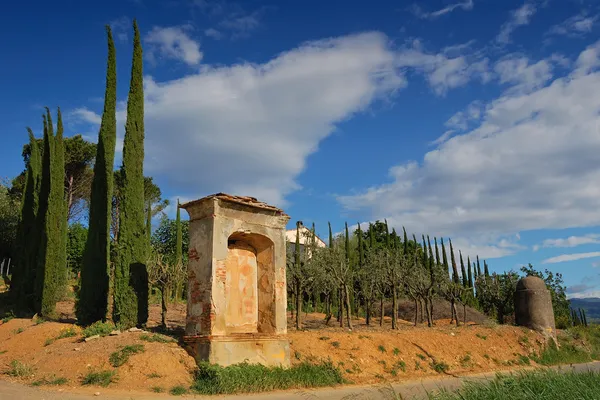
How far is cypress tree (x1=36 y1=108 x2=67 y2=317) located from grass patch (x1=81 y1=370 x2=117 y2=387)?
10405 mm

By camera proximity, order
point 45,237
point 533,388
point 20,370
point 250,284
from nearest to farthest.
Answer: point 533,388 → point 20,370 → point 250,284 → point 45,237

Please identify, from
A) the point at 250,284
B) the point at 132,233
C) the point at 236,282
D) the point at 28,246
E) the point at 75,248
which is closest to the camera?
the point at 236,282

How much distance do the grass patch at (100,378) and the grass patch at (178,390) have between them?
1.54 m

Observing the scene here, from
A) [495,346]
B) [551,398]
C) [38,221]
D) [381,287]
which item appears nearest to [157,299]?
[38,221]

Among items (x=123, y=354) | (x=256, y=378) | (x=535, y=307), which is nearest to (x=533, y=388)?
(x=256, y=378)

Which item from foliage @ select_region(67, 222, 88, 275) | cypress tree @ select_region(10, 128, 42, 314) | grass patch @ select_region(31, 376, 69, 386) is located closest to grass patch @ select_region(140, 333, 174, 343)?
grass patch @ select_region(31, 376, 69, 386)

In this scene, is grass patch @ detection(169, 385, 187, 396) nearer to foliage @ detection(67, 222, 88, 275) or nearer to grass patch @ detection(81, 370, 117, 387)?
grass patch @ detection(81, 370, 117, 387)

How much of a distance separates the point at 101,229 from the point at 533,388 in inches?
645

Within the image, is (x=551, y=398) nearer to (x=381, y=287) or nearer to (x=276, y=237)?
(x=276, y=237)

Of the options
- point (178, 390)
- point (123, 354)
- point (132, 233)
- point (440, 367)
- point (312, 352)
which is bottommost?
point (440, 367)

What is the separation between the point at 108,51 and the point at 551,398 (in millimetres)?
21304

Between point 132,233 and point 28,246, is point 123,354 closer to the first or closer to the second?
point 132,233

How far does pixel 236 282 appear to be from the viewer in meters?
16.2

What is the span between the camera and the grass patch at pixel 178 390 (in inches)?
474
